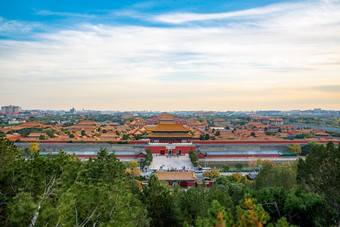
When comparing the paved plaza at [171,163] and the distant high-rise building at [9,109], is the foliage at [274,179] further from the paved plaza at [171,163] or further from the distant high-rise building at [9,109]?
the distant high-rise building at [9,109]

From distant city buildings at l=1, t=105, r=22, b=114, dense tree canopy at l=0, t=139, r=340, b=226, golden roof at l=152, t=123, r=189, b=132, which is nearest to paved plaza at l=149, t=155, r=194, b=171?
golden roof at l=152, t=123, r=189, b=132

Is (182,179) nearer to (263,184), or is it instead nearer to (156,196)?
(263,184)

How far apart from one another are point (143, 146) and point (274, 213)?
68.3 ft

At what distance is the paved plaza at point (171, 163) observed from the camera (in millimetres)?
23156

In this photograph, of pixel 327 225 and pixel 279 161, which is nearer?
pixel 327 225

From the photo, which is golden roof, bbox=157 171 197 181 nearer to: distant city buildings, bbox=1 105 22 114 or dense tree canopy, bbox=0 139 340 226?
dense tree canopy, bbox=0 139 340 226

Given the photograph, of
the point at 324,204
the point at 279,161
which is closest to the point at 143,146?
the point at 279,161

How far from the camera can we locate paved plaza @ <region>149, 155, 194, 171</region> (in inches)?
912

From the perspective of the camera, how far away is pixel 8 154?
8.36 meters

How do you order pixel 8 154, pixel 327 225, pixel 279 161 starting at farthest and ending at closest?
pixel 279 161, pixel 8 154, pixel 327 225

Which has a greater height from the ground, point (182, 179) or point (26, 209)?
point (26, 209)


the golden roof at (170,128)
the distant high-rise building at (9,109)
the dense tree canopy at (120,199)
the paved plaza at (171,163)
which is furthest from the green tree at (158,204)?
the distant high-rise building at (9,109)

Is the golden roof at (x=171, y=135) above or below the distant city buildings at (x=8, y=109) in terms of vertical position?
below

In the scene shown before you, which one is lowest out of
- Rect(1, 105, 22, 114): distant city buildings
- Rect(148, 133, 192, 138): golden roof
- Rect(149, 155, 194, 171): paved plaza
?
Rect(149, 155, 194, 171): paved plaza
